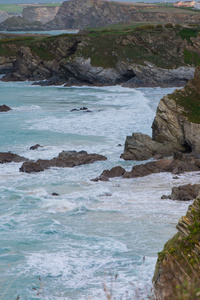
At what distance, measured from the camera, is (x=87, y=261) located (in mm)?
12766

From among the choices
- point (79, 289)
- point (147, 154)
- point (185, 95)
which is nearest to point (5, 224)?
point (79, 289)

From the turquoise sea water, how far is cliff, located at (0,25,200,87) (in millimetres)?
40389

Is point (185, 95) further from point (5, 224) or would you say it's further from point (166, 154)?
point (5, 224)

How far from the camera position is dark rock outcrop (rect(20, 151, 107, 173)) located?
78.7 feet

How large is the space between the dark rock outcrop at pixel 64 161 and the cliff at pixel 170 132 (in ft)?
6.96

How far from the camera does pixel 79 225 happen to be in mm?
15750

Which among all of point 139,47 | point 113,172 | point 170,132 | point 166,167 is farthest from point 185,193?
point 139,47

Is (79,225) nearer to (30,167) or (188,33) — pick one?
(30,167)

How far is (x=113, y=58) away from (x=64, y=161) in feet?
174

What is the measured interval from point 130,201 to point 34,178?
6.66 meters

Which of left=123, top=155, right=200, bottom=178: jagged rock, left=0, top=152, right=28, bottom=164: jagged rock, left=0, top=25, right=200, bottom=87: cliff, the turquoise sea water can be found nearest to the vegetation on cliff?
left=123, top=155, right=200, bottom=178: jagged rock

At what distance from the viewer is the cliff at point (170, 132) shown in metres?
26.0

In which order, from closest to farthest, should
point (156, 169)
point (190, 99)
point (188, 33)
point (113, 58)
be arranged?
point (156, 169)
point (190, 99)
point (113, 58)
point (188, 33)

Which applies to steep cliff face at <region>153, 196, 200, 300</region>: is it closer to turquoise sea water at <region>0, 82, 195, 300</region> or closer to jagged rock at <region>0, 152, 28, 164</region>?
turquoise sea water at <region>0, 82, 195, 300</region>
